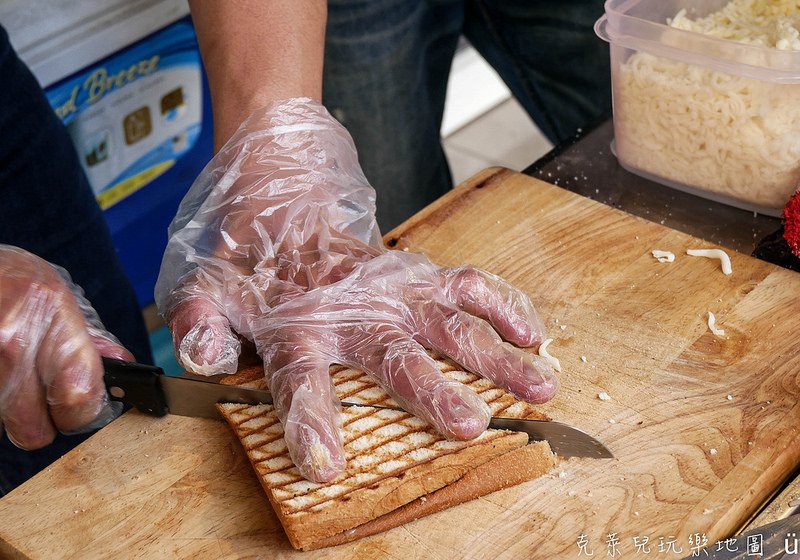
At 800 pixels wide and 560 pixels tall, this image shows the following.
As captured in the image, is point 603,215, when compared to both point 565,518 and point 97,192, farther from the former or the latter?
point 97,192

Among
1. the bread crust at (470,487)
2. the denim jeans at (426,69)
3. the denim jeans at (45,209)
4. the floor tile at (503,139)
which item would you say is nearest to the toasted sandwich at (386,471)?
the bread crust at (470,487)

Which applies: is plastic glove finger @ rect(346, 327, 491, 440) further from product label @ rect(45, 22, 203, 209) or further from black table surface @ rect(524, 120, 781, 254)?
product label @ rect(45, 22, 203, 209)

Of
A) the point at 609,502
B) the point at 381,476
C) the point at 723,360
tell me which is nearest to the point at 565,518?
the point at 609,502

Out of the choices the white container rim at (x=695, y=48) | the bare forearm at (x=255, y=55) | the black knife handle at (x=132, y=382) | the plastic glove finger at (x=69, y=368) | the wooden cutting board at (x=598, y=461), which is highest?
the bare forearm at (x=255, y=55)

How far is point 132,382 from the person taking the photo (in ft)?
4.99

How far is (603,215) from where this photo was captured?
1.96 meters

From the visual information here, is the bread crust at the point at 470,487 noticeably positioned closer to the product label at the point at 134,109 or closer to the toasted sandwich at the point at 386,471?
the toasted sandwich at the point at 386,471

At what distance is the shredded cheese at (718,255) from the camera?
176cm

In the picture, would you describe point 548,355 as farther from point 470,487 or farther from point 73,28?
point 73,28

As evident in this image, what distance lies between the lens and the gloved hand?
4.76 feet

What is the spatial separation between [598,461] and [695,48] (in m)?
0.89

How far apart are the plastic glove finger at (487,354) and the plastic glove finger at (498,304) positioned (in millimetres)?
43

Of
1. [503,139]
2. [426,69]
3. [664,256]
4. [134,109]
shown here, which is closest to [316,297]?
[664,256]

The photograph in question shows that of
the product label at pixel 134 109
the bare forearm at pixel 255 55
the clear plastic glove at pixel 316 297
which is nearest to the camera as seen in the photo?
the clear plastic glove at pixel 316 297
